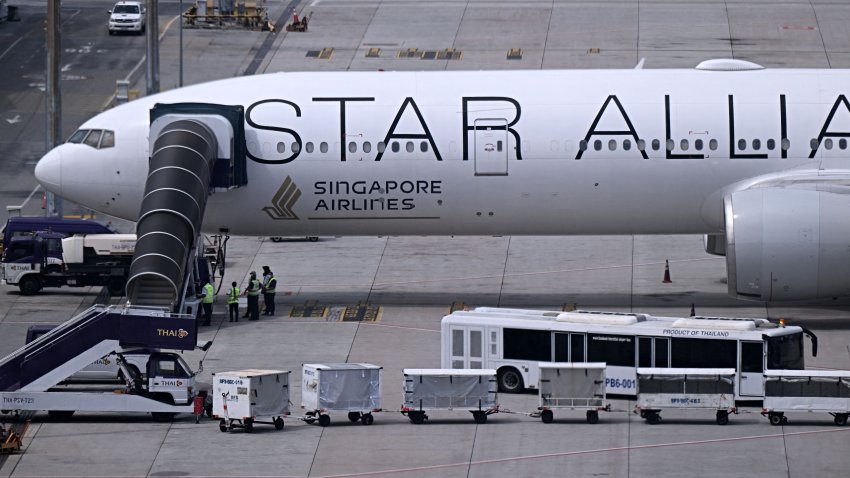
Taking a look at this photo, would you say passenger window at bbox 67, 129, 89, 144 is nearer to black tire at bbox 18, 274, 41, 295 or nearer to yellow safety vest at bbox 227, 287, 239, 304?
black tire at bbox 18, 274, 41, 295

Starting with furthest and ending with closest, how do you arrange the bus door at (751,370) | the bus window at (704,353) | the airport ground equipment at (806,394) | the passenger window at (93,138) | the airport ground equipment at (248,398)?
1. the passenger window at (93,138)
2. the bus window at (704,353)
3. the bus door at (751,370)
4. the airport ground equipment at (806,394)
5. the airport ground equipment at (248,398)

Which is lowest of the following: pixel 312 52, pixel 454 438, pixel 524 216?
pixel 454 438

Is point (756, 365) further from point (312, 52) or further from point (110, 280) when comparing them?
point (312, 52)

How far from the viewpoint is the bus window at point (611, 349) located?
45.2 meters

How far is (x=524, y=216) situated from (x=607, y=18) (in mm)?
47646

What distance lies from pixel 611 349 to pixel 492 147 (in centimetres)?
1194

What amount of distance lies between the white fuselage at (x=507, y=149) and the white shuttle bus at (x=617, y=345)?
916cm

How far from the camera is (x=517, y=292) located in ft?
195

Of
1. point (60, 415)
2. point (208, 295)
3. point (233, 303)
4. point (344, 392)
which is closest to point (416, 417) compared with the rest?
point (344, 392)

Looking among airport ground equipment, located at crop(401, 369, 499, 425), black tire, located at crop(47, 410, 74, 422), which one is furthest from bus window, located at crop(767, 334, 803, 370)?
black tire, located at crop(47, 410, 74, 422)

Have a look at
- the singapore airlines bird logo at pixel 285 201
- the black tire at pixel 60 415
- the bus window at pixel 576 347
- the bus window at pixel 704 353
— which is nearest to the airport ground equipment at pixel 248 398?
the black tire at pixel 60 415

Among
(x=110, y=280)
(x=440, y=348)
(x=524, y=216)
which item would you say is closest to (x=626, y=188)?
(x=524, y=216)

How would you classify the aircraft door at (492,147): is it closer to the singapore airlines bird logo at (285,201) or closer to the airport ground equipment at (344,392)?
the singapore airlines bird logo at (285,201)

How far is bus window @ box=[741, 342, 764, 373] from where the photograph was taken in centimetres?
4406
